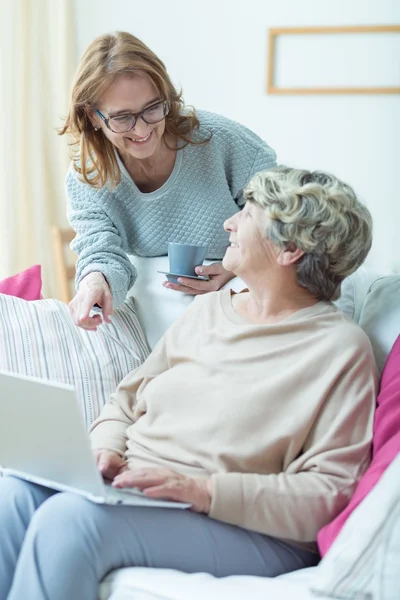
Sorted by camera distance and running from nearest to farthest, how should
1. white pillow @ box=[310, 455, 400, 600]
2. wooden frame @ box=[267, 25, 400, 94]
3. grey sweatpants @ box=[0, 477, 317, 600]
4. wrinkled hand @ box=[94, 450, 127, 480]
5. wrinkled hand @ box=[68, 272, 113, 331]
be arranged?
white pillow @ box=[310, 455, 400, 600] → grey sweatpants @ box=[0, 477, 317, 600] → wrinkled hand @ box=[94, 450, 127, 480] → wrinkled hand @ box=[68, 272, 113, 331] → wooden frame @ box=[267, 25, 400, 94]

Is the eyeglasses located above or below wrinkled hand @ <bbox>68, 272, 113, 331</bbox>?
above

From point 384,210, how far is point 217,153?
175 centimetres

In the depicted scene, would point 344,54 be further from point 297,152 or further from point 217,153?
point 217,153

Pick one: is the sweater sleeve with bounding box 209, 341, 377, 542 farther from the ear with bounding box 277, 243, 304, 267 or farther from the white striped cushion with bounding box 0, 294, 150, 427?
the white striped cushion with bounding box 0, 294, 150, 427

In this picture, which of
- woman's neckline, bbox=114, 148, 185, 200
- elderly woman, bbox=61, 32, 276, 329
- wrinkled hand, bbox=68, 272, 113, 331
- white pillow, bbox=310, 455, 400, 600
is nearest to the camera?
white pillow, bbox=310, 455, 400, 600

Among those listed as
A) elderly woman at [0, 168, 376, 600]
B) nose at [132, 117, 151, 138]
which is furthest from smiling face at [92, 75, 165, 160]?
elderly woman at [0, 168, 376, 600]

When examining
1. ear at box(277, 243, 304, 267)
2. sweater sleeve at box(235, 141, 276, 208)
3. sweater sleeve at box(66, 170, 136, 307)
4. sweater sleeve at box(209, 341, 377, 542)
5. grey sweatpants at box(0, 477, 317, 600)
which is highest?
sweater sleeve at box(235, 141, 276, 208)

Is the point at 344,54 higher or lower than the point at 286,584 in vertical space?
higher

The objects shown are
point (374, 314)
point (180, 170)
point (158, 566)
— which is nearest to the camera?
point (158, 566)

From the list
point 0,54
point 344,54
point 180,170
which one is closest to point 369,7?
point 344,54

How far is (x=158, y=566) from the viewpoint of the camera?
1.25 metres

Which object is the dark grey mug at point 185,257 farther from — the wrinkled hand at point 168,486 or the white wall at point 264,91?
the white wall at point 264,91

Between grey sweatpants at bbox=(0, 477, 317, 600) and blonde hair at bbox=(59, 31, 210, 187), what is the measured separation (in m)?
0.94

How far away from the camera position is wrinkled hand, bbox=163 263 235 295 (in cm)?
187
